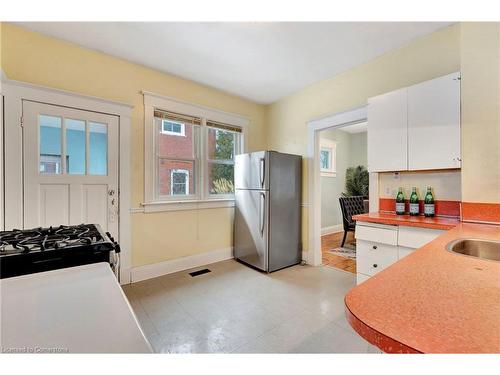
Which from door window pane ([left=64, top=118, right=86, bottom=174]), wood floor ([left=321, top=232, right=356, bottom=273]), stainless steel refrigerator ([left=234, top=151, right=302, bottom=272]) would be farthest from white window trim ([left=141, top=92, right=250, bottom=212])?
wood floor ([left=321, top=232, right=356, bottom=273])

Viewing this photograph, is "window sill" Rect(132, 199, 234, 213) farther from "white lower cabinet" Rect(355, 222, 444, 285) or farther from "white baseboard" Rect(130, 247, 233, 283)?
"white lower cabinet" Rect(355, 222, 444, 285)

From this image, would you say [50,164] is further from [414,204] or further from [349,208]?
[349,208]

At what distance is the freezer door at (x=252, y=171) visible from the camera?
2984mm

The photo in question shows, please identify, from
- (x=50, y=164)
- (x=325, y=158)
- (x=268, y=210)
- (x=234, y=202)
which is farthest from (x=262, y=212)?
(x=325, y=158)

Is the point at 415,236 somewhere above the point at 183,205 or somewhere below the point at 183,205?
below

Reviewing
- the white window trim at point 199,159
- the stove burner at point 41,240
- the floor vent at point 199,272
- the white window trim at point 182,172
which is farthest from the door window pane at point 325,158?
the stove burner at point 41,240

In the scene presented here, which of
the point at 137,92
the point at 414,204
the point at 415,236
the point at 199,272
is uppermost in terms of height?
the point at 137,92

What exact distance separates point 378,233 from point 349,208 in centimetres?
244

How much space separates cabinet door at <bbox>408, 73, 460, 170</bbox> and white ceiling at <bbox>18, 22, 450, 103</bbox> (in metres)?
0.64

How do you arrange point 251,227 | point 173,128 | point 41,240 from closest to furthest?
1. point 41,240
2. point 173,128
3. point 251,227

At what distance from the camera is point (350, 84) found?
2816mm

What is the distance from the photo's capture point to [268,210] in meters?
2.97

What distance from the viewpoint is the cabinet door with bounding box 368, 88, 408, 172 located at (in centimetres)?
215
